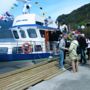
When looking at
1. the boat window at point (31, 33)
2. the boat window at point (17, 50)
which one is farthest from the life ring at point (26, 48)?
the boat window at point (31, 33)

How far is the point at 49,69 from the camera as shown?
14.5m

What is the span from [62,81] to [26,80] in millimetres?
1818

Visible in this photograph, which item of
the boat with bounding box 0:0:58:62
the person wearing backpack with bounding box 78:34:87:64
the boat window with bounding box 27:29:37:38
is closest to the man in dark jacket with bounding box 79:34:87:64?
the person wearing backpack with bounding box 78:34:87:64

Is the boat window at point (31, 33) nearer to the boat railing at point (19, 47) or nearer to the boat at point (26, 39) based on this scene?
the boat at point (26, 39)

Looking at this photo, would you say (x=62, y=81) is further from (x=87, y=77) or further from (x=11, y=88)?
(x=11, y=88)

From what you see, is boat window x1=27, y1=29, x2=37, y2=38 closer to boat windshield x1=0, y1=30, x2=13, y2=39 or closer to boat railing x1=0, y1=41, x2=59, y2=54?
boat railing x1=0, y1=41, x2=59, y2=54

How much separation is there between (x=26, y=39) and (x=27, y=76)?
10.0 meters

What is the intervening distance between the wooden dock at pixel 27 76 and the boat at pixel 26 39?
542 cm

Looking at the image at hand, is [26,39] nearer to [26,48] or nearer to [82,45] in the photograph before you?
[26,48]

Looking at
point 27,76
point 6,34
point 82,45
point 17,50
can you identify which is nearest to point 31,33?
point 6,34

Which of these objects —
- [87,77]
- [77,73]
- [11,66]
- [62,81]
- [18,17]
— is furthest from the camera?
[18,17]

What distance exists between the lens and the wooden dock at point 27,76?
1072cm

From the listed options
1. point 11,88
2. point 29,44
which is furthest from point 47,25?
point 11,88

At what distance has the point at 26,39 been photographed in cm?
2198
